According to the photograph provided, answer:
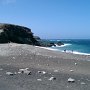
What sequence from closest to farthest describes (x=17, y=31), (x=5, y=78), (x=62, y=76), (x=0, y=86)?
(x=0, y=86)
(x=5, y=78)
(x=62, y=76)
(x=17, y=31)

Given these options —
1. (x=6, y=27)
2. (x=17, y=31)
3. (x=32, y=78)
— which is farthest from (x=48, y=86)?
(x=17, y=31)

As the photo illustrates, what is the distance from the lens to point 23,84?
1656 cm

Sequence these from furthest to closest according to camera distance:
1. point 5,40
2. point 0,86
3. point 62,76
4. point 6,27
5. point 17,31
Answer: point 17,31
point 6,27
point 5,40
point 62,76
point 0,86

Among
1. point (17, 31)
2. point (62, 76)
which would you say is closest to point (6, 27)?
point (17, 31)

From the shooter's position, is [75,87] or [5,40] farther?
A: [5,40]

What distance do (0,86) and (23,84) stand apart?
57.3 inches

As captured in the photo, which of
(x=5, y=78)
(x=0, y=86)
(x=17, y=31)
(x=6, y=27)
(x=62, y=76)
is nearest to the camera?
(x=0, y=86)

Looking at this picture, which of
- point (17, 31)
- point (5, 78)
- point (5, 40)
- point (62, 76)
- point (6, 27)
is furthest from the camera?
point (17, 31)

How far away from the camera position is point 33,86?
16.0 meters

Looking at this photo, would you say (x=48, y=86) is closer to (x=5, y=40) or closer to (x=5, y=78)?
(x=5, y=78)

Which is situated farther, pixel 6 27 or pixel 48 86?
pixel 6 27

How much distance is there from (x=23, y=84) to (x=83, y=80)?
4305 mm

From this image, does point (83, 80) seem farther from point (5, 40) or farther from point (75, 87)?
point (5, 40)

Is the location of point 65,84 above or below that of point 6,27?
below
